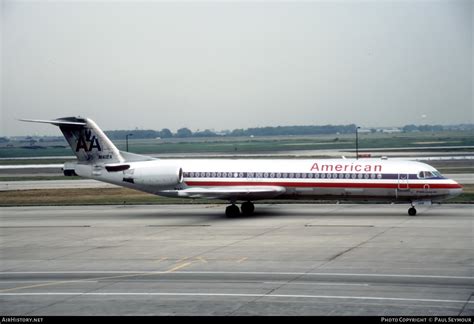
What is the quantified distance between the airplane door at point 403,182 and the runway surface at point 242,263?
1.77 m

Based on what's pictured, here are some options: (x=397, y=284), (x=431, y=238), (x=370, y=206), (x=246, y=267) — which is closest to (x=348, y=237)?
(x=431, y=238)

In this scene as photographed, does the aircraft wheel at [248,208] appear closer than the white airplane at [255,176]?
No

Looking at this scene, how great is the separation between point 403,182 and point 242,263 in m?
17.2

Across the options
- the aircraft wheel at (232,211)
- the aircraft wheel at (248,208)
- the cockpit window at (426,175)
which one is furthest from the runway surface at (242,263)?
the cockpit window at (426,175)

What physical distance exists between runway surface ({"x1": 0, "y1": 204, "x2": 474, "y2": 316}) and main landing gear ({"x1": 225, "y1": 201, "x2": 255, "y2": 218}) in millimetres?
719

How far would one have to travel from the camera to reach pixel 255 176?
4509cm

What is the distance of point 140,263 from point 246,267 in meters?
4.39

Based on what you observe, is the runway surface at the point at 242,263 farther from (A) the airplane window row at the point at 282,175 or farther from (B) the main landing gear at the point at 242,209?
(A) the airplane window row at the point at 282,175

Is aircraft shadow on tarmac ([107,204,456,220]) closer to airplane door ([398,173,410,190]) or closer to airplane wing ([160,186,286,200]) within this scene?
airplane wing ([160,186,286,200])

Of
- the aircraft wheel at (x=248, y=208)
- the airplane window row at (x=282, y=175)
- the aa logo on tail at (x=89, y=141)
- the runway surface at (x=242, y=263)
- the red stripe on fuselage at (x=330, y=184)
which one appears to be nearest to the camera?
the runway surface at (x=242, y=263)

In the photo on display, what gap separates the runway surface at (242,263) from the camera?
69.0 feet

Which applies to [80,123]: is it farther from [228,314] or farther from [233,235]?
[228,314]

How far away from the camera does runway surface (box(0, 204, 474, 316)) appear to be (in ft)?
69.0

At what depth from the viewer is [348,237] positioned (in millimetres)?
34375
